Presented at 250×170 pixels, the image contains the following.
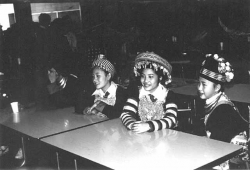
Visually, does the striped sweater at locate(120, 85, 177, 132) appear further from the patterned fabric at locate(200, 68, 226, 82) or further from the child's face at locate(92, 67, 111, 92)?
the child's face at locate(92, 67, 111, 92)

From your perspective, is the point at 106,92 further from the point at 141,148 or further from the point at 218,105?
the point at 141,148

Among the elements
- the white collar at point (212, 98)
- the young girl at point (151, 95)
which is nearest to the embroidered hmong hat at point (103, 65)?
the young girl at point (151, 95)

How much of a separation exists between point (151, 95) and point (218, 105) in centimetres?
55

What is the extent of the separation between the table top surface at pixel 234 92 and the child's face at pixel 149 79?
2.83ft

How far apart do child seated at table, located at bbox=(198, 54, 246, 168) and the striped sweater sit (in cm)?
25

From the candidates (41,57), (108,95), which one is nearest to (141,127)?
(108,95)

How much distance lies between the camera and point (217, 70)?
251 centimetres

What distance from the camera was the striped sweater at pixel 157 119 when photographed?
2379 millimetres

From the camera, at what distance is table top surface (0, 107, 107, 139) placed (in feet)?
8.42

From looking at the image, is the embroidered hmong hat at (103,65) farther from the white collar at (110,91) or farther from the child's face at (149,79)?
the child's face at (149,79)

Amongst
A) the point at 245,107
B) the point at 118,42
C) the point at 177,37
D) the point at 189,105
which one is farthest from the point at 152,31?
the point at 245,107

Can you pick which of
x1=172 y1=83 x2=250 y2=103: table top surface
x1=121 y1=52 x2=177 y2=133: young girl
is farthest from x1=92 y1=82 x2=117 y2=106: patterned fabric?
x1=172 y1=83 x2=250 y2=103: table top surface

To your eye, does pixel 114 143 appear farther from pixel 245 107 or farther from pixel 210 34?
pixel 210 34

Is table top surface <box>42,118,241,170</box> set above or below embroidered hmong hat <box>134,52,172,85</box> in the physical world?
below
